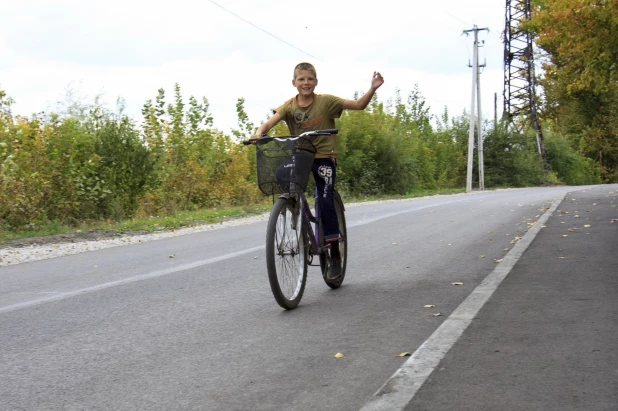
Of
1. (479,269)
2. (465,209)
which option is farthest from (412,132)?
(479,269)

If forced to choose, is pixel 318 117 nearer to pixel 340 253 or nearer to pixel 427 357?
pixel 340 253

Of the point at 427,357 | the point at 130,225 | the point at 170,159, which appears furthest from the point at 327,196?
the point at 170,159

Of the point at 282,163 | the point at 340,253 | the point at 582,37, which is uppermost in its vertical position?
the point at 582,37

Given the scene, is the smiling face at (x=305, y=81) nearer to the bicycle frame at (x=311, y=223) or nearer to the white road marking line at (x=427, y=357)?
the bicycle frame at (x=311, y=223)

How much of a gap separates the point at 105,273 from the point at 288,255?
10.1 ft

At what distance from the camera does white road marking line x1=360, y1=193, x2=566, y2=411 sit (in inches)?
138

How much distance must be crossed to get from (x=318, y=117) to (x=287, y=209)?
837 millimetres

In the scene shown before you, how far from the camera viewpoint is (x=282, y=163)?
5738mm

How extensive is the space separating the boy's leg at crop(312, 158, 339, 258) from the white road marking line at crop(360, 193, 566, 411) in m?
1.22

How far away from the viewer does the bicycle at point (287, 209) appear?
5590 mm

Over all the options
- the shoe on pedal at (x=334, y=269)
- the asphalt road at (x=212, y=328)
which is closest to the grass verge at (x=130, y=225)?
the asphalt road at (x=212, y=328)

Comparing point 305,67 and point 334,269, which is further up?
point 305,67

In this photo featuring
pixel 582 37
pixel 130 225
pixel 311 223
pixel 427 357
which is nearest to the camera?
pixel 427 357

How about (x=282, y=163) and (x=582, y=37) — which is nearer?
(x=282, y=163)
